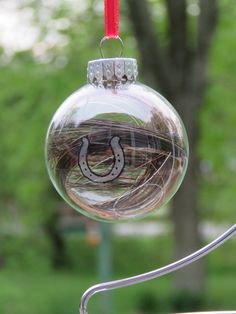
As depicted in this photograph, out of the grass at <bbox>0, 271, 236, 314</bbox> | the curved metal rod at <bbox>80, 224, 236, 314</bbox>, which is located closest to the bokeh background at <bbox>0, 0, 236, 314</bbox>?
the grass at <bbox>0, 271, 236, 314</bbox>

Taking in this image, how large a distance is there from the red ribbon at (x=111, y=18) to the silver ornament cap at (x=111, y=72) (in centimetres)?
10

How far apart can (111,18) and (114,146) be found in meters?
0.39

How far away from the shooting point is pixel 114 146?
2611mm

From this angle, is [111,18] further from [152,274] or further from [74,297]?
[74,297]

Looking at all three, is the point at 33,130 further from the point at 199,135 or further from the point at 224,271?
the point at 224,271

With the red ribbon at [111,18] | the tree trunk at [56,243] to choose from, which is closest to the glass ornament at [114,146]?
the red ribbon at [111,18]

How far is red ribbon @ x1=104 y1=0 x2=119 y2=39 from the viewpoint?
273 centimetres

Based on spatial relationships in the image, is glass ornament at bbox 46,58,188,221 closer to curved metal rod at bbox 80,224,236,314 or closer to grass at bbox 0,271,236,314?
curved metal rod at bbox 80,224,236,314

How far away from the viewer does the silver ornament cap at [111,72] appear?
105 inches

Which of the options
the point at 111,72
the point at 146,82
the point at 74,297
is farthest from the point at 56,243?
the point at 111,72

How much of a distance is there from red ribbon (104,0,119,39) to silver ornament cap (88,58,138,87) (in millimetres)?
101

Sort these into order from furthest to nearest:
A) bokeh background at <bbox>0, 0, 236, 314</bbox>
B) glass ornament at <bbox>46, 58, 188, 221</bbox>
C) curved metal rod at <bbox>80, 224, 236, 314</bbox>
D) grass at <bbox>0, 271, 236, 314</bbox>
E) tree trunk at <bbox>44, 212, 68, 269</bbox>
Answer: tree trunk at <bbox>44, 212, 68, 269</bbox>, bokeh background at <bbox>0, 0, 236, 314</bbox>, grass at <bbox>0, 271, 236, 314</bbox>, curved metal rod at <bbox>80, 224, 236, 314</bbox>, glass ornament at <bbox>46, 58, 188, 221</bbox>

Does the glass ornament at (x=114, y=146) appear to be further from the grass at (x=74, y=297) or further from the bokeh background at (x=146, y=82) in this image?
the bokeh background at (x=146, y=82)

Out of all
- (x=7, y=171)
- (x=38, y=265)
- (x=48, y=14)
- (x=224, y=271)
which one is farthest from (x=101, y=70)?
(x=224, y=271)
